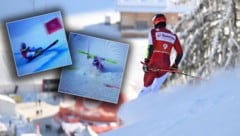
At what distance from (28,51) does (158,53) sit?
4.65 feet

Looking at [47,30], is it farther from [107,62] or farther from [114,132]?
[114,132]

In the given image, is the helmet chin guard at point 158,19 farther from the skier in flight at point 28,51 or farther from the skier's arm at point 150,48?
the skier in flight at point 28,51

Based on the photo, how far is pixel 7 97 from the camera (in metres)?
21.2

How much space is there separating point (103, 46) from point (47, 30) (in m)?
0.63

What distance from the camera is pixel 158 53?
20.6ft

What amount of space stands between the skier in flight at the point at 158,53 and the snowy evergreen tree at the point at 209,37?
427 cm

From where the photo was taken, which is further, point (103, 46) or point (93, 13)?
point (93, 13)

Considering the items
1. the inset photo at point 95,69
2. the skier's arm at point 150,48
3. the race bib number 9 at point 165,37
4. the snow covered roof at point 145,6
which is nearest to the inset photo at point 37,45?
the inset photo at point 95,69

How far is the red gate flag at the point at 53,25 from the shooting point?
6.09 m

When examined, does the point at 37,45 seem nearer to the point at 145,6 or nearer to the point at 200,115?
the point at 200,115

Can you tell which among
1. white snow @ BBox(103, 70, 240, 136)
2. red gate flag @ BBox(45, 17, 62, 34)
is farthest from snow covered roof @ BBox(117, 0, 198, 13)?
white snow @ BBox(103, 70, 240, 136)

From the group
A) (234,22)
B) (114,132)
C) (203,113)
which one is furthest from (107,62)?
(234,22)

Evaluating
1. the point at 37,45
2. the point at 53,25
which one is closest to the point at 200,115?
the point at 37,45

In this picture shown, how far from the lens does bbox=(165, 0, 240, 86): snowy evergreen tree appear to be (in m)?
10.7
